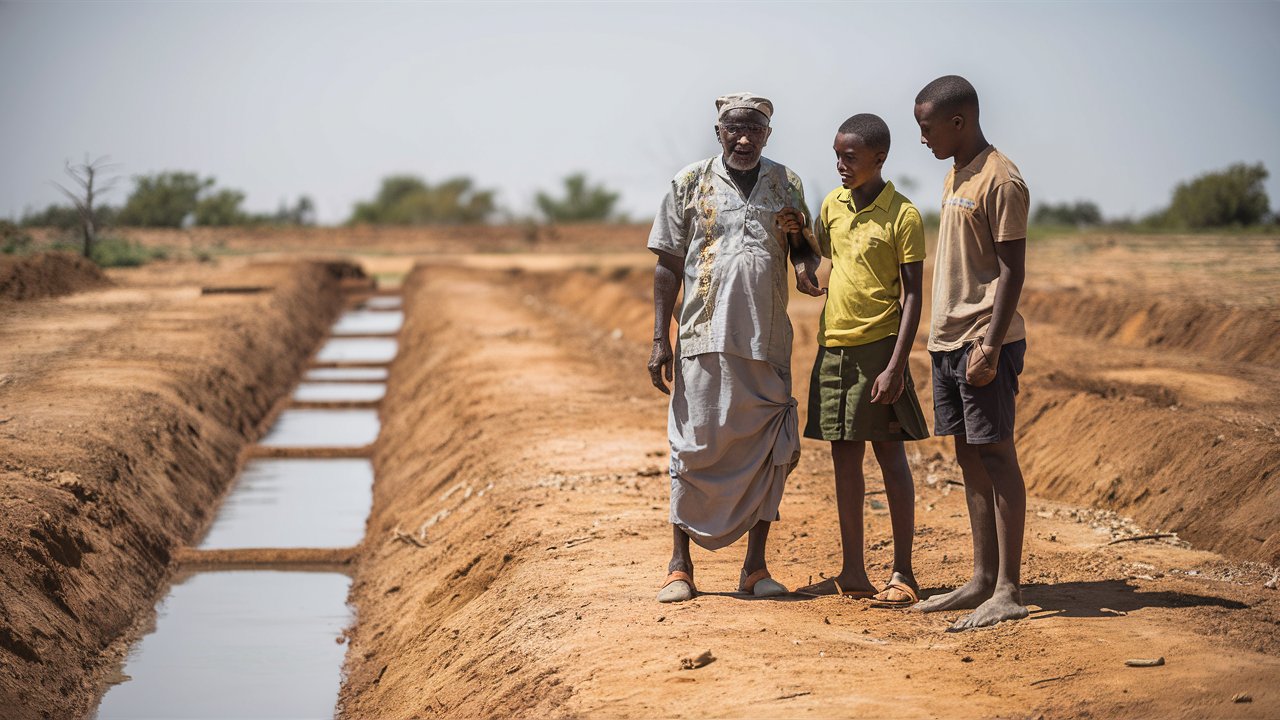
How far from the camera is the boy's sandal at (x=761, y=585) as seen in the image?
4.93 meters

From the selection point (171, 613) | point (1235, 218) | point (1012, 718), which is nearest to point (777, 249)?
point (1012, 718)

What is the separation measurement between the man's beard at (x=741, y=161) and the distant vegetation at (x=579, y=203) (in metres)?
69.7

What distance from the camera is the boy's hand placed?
178 inches

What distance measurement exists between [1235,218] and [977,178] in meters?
32.3

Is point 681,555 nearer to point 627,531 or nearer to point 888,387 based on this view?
point 888,387

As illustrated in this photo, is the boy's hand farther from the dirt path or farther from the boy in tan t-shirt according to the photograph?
the dirt path

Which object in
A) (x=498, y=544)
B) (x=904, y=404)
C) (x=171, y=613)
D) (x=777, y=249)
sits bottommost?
(x=171, y=613)

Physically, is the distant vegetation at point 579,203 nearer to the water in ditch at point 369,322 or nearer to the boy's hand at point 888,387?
the water in ditch at point 369,322

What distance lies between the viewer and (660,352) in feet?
15.9

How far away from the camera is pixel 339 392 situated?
1778 centimetres

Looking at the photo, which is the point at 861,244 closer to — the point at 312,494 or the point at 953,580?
the point at 953,580

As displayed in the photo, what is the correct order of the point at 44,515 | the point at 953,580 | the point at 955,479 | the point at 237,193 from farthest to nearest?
the point at 237,193 < the point at 955,479 < the point at 44,515 < the point at 953,580

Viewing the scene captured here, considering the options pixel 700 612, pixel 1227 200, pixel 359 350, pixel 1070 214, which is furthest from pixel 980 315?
pixel 1070 214

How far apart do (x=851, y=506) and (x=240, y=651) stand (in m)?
4.77
